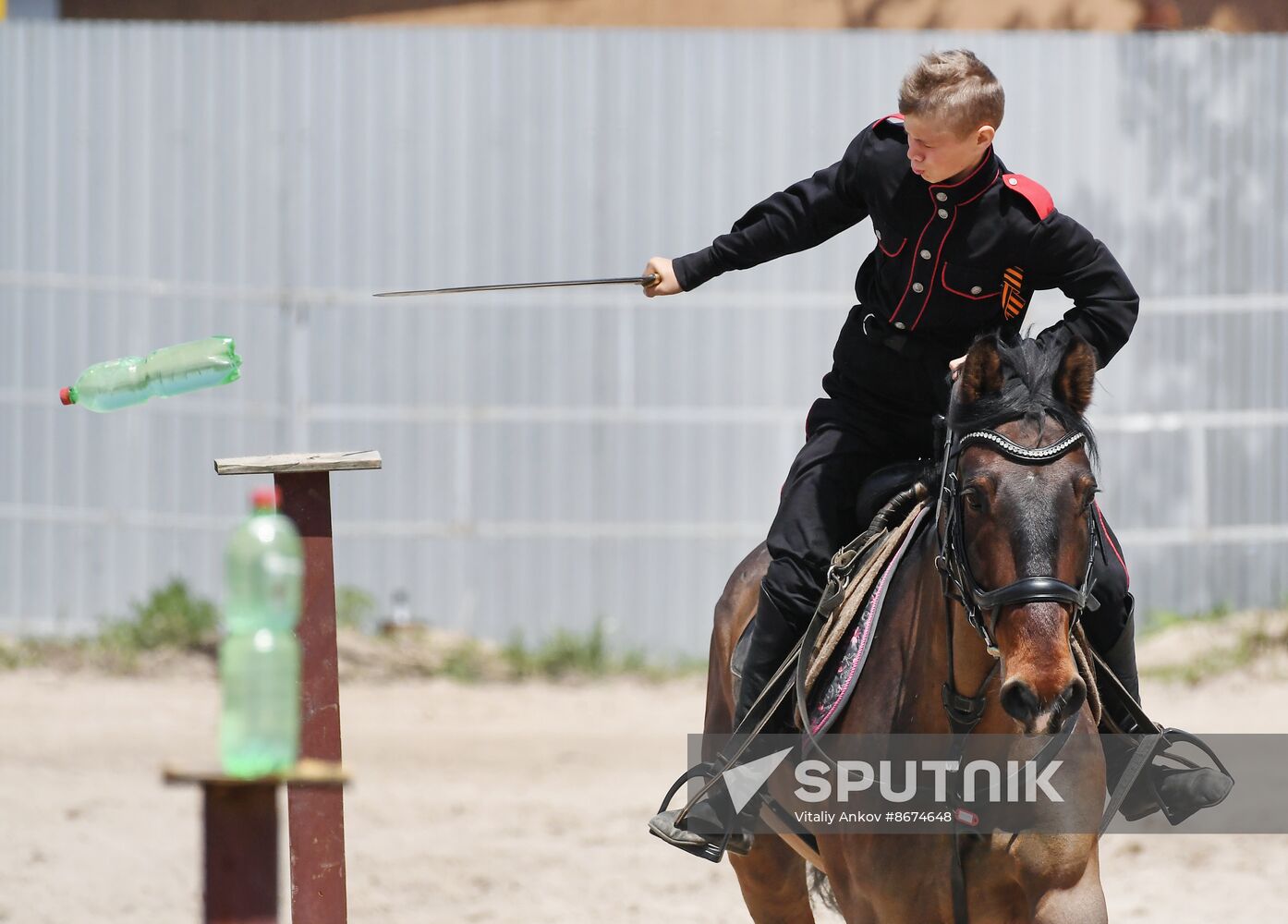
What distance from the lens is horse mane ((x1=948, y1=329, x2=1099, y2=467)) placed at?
3371 mm

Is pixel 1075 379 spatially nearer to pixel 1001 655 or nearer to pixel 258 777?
pixel 1001 655

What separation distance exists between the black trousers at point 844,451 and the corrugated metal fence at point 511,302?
6.31m

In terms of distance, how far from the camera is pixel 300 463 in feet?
14.3

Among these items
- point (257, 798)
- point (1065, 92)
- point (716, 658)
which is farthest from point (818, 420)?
point (1065, 92)

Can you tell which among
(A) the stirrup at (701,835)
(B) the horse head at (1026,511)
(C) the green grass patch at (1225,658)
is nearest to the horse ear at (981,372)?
(B) the horse head at (1026,511)

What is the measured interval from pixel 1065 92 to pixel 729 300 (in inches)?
106

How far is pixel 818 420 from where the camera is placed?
455 centimetres

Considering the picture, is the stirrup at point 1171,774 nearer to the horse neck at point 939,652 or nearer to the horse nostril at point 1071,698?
the horse neck at point 939,652

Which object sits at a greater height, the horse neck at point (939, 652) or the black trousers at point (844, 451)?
the black trousers at point (844, 451)

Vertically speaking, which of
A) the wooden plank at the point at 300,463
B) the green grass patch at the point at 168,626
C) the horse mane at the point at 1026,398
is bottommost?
the green grass patch at the point at 168,626

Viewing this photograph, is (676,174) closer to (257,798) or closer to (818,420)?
(818,420)

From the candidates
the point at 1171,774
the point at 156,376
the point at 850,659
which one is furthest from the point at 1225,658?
the point at 156,376

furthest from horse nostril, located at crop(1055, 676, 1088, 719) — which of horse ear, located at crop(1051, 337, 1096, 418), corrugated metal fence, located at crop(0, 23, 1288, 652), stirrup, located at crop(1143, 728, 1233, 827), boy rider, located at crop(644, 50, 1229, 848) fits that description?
corrugated metal fence, located at crop(0, 23, 1288, 652)

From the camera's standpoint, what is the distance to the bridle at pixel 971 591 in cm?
313
